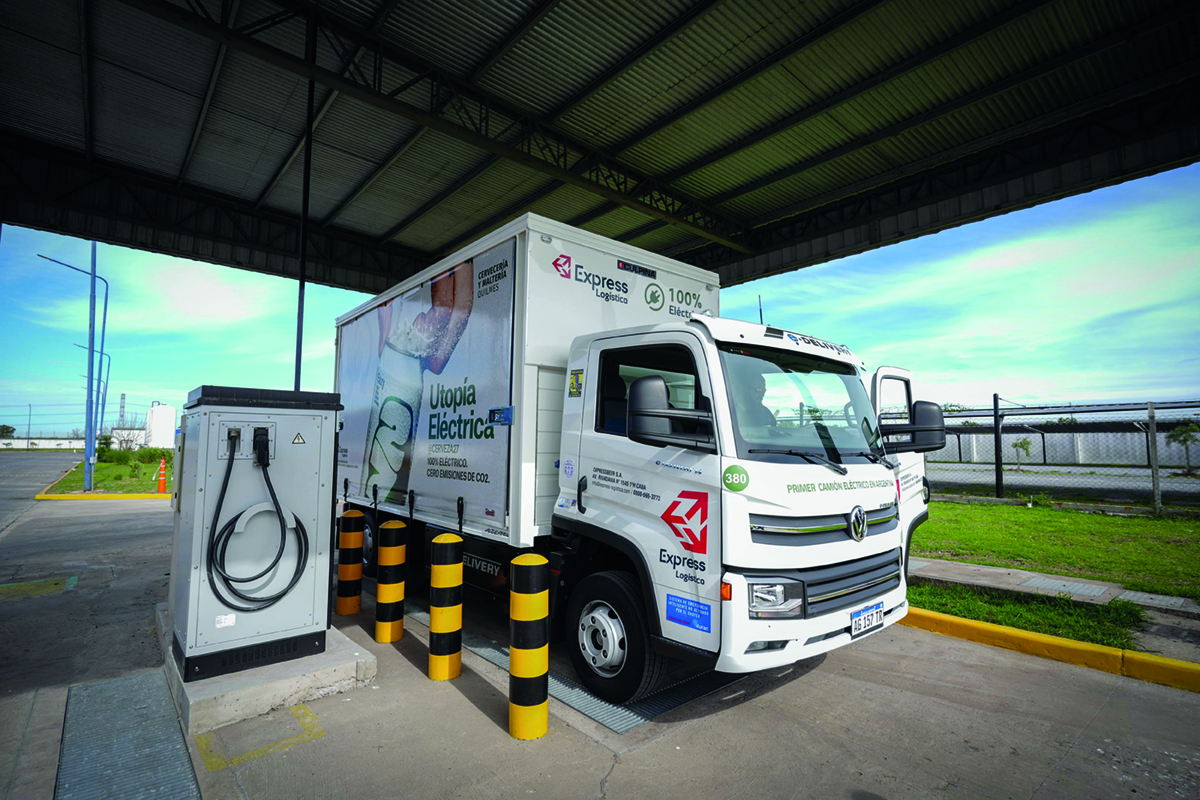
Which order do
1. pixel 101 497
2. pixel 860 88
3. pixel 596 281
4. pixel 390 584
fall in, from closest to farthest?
pixel 596 281
pixel 390 584
pixel 860 88
pixel 101 497

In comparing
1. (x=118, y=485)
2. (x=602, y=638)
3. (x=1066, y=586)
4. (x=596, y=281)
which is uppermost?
(x=596, y=281)

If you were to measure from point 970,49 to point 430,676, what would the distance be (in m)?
9.79

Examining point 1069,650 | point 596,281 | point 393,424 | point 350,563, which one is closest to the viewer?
point 1069,650

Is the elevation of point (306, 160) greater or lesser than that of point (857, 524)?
greater

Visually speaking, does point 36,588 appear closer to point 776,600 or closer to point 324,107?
point 324,107

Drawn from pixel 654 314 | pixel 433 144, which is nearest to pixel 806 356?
pixel 654 314

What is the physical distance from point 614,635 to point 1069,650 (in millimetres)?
3634

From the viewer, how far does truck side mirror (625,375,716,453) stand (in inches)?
136

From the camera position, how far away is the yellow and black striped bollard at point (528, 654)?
343 cm

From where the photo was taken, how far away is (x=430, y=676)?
14.2 ft

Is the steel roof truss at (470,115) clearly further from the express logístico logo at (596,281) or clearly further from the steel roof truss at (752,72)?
the express logístico logo at (596,281)

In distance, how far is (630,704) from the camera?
3840 mm

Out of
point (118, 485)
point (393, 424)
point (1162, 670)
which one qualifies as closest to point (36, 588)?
point (393, 424)

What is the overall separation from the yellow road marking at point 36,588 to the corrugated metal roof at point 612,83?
6875 millimetres
